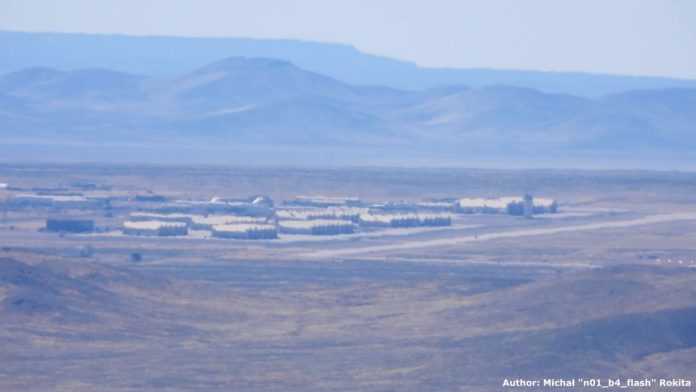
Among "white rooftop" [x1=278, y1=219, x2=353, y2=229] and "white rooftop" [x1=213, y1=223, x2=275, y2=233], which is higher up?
"white rooftop" [x1=278, y1=219, x2=353, y2=229]

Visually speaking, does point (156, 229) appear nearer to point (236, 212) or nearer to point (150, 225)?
point (150, 225)

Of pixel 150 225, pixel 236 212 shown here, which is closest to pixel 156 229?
pixel 150 225

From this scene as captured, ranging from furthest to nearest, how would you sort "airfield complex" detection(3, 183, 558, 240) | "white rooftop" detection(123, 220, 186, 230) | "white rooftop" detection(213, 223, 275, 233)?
"airfield complex" detection(3, 183, 558, 240)
"white rooftop" detection(123, 220, 186, 230)
"white rooftop" detection(213, 223, 275, 233)

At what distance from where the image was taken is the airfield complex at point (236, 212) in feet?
303

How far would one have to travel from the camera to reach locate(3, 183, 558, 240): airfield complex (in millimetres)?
92438

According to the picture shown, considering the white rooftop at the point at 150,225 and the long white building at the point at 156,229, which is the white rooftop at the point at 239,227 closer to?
the long white building at the point at 156,229

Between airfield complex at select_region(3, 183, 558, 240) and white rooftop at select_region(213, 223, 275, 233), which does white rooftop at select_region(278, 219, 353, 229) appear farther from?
white rooftop at select_region(213, 223, 275, 233)

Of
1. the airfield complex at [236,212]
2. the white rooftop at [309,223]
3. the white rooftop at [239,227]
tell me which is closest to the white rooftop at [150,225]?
the airfield complex at [236,212]

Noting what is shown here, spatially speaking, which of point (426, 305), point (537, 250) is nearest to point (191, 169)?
point (537, 250)

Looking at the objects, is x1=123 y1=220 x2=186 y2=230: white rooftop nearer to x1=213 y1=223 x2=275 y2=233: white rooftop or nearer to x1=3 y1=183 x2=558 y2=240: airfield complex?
x1=3 y1=183 x2=558 y2=240: airfield complex

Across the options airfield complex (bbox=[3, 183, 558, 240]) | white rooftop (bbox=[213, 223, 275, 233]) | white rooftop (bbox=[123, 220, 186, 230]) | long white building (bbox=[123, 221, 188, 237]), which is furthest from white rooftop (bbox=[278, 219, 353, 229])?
long white building (bbox=[123, 221, 188, 237])

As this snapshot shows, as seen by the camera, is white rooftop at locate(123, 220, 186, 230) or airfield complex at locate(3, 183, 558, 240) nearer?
white rooftop at locate(123, 220, 186, 230)

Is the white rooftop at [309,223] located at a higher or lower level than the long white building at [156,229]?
higher

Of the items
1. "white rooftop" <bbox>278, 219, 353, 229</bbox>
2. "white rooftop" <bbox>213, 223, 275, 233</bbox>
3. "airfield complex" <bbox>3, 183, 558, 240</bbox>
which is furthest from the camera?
"white rooftop" <bbox>278, 219, 353, 229</bbox>
